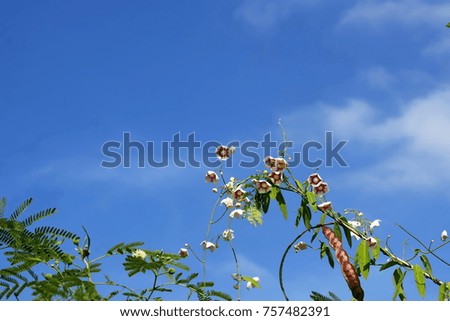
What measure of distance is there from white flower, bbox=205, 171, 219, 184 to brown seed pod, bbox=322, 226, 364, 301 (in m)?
0.96

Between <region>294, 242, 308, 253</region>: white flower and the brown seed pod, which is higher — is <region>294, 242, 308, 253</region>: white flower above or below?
above

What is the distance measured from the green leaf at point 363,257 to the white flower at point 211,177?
1.14 metres

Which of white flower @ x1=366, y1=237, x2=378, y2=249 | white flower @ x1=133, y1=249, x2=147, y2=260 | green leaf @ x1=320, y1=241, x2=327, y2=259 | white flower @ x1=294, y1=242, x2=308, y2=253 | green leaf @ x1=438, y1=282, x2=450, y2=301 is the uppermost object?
white flower @ x1=294, y1=242, x2=308, y2=253

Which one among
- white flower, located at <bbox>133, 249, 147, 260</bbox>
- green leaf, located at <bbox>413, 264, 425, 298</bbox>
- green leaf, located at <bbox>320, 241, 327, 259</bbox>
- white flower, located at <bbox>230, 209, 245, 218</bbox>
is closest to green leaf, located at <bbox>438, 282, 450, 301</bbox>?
green leaf, located at <bbox>413, 264, 425, 298</bbox>

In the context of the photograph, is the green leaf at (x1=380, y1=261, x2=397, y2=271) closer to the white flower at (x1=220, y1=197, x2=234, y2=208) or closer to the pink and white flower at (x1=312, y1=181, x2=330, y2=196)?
the pink and white flower at (x1=312, y1=181, x2=330, y2=196)

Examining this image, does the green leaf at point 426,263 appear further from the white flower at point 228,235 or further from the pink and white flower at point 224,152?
the pink and white flower at point 224,152

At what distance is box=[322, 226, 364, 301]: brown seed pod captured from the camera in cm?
408

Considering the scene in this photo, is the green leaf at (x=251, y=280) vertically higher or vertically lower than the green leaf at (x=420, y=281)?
higher

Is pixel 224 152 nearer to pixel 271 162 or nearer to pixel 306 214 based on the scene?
pixel 271 162

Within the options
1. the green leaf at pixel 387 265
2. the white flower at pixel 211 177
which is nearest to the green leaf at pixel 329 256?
the green leaf at pixel 387 265

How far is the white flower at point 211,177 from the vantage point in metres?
4.94
